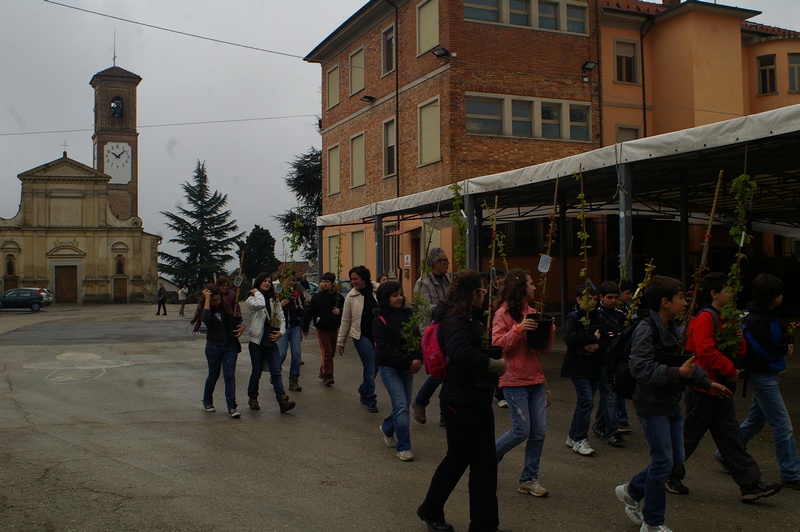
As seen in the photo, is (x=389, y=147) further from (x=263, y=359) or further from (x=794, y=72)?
(x=263, y=359)

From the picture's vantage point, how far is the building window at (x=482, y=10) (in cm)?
2552

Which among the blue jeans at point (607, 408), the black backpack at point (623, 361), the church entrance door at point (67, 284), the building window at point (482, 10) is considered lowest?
the blue jeans at point (607, 408)

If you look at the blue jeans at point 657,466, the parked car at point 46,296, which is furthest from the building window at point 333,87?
the blue jeans at point 657,466

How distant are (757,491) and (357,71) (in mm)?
28279

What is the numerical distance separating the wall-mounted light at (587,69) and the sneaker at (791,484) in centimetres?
2287

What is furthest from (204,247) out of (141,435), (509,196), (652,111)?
(141,435)

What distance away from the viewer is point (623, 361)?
5.34 meters

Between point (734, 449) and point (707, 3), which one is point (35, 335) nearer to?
point (734, 449)

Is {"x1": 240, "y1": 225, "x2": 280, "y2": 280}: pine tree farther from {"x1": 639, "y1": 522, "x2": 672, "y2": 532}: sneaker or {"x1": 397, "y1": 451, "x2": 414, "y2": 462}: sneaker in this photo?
{"x1": 639, "y1": 522, "x2": 672, "y2": 532}: sneaker

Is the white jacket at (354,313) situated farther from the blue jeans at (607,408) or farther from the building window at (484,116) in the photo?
the building window at (484,116)

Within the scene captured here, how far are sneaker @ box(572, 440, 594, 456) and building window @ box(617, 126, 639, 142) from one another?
2359cm

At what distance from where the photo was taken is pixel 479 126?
84.4ft

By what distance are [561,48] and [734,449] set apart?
23.1 m

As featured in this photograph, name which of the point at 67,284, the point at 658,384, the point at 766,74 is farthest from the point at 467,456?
the point at 67,284
